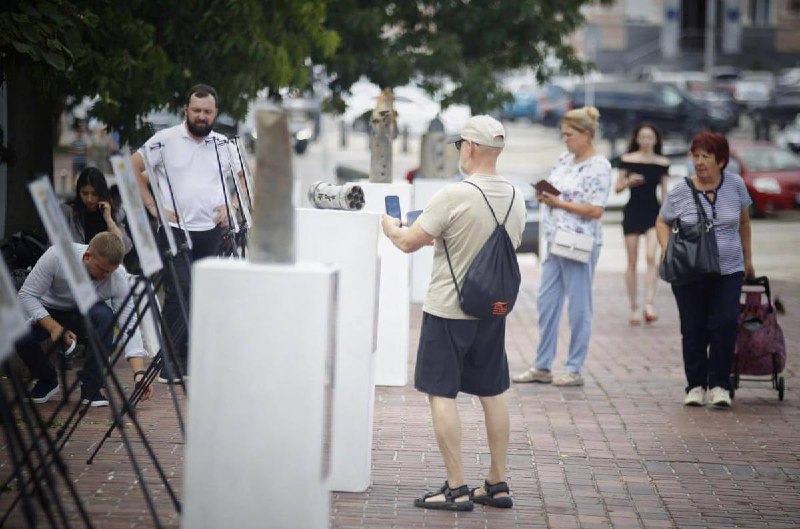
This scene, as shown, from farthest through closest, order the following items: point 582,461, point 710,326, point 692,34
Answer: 1. point 692,34
2. point 710,326
3. point 582,461

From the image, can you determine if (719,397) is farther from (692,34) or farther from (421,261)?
(692,34)

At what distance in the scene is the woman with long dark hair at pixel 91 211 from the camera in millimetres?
9680

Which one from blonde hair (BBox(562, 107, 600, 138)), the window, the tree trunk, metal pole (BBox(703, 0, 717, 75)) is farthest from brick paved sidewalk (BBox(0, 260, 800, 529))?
the window

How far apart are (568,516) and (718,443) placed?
2.05 metres

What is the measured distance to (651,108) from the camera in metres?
43.5

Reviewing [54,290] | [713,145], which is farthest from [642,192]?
[54,290]

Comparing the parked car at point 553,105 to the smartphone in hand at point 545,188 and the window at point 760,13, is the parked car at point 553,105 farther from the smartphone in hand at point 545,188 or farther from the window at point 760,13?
the smartphone in hand at point 545,188

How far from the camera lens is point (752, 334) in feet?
30.7

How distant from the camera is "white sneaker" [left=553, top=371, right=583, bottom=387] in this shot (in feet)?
32.3

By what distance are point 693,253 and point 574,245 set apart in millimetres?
1108

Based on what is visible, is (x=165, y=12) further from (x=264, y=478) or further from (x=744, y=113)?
(x=744, y=113)

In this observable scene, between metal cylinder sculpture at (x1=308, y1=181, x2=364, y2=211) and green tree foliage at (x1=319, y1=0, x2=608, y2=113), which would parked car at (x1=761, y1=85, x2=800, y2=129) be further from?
metal cylinder sculpture at (x1=308, y1=181, x2=364, y2=211)

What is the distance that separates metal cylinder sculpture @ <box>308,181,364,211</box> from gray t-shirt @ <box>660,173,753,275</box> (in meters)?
2.78

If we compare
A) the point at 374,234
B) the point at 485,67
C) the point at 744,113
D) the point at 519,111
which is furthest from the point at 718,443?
the point at 519,111
